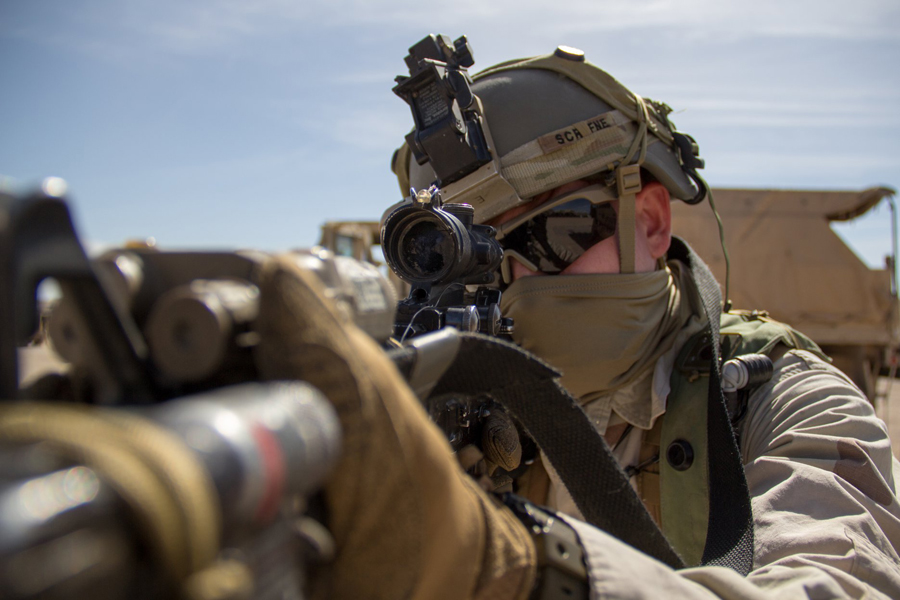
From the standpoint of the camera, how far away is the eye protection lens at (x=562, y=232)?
7.18 feet

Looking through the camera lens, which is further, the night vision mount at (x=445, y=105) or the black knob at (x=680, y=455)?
the night vision mount at (x=445, y=105)

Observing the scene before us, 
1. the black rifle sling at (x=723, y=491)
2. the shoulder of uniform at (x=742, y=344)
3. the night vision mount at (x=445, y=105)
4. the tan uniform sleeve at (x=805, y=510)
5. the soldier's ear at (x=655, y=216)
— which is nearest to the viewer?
the tan uniform sleeve at (x=805, y=510)

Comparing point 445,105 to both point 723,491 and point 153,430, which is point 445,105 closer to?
point 723,491

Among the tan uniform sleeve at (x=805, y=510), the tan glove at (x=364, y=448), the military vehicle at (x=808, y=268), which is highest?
the tan glove at (x=364, y=448)

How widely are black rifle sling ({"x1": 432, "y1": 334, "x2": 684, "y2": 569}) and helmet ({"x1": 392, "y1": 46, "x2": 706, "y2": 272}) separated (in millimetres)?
1187

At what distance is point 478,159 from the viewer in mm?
2236

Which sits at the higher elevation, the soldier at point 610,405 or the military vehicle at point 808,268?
the soldier at point 610,405

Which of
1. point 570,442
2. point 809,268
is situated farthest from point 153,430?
point 809,268

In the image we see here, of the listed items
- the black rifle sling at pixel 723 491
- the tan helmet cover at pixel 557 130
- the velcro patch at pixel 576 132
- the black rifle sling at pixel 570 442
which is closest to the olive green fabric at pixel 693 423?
the black rifle sling at pixel 723 491

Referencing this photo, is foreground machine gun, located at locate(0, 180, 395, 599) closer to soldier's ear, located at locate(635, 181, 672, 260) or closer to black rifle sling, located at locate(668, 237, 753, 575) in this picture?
black rifle sling, located at locate(668, 237, 753, 575)

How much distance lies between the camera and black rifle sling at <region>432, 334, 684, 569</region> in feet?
3.47

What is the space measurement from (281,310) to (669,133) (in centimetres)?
233

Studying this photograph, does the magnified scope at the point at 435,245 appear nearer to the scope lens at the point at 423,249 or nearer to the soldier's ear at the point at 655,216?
the scope lens at the point at 423,249

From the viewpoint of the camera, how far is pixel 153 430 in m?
0.45
